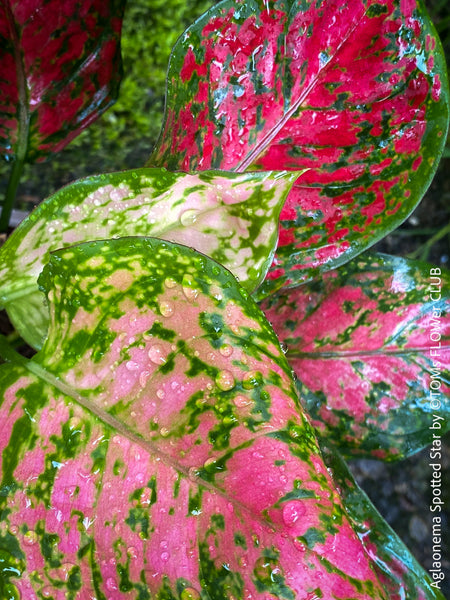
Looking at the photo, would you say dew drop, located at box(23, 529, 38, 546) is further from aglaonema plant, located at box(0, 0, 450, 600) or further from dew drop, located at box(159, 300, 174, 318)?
dew drop, located at box(159, 300, 174, 318)

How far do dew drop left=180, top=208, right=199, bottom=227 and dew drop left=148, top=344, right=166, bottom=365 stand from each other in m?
0.15

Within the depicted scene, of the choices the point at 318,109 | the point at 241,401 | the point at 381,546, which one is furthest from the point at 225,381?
the point at 381,546

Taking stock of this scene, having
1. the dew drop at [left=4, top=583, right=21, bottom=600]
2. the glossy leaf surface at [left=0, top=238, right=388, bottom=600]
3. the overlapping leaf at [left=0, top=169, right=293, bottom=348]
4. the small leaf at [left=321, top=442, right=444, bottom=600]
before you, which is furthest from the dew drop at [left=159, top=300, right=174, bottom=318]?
the small leaf at [left=321, top=442, right=444, bottom=600]

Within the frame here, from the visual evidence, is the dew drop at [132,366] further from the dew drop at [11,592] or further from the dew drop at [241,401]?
the dew drop at [11,592]

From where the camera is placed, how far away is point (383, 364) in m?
0.81

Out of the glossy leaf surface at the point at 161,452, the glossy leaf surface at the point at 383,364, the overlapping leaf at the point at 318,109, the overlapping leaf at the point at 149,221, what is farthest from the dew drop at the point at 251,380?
the glossy leaf surface at the point at 383,364

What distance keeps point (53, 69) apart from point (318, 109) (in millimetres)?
364

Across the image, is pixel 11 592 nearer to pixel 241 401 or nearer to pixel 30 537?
pixel 30 537

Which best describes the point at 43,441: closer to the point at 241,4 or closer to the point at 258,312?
the point at 258,312

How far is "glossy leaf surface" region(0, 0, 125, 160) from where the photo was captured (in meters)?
0.68

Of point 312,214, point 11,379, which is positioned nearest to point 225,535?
point 11,379

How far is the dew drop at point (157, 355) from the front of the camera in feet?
1.36

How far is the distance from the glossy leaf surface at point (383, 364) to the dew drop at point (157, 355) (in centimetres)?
43

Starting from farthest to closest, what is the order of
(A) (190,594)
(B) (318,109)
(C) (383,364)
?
(C) (383,364) → (B) (318,109) → (A) (190,594)
